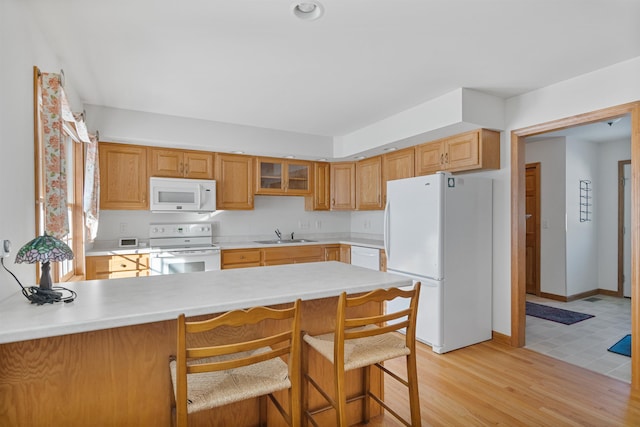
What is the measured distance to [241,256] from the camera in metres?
4.23

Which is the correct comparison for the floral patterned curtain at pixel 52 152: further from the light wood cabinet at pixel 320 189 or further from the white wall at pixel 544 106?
the white wall at pixel 544 106

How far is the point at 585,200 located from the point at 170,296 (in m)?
5.84

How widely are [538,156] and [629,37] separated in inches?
127

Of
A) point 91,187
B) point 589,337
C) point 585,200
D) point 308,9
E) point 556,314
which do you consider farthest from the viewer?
point 585,200

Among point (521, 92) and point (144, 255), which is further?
point (144, 255)

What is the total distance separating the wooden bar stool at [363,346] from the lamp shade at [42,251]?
1.17 meters

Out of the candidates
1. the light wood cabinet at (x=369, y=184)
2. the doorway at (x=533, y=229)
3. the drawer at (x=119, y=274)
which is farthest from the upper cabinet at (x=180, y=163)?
the doorway at (x=533, y=229)

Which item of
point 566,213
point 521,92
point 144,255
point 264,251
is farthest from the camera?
point 566,213

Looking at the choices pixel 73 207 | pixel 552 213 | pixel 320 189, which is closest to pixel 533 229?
pixel 552 213

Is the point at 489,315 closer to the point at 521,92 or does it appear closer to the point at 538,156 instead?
the point at 521,92

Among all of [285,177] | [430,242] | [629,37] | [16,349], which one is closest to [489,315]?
[430,242]

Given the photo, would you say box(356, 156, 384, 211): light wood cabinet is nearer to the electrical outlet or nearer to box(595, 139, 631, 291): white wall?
box(595, 139, 631, 291): white wall

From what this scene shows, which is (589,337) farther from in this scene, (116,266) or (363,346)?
(116,266)

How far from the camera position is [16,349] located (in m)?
1.27
